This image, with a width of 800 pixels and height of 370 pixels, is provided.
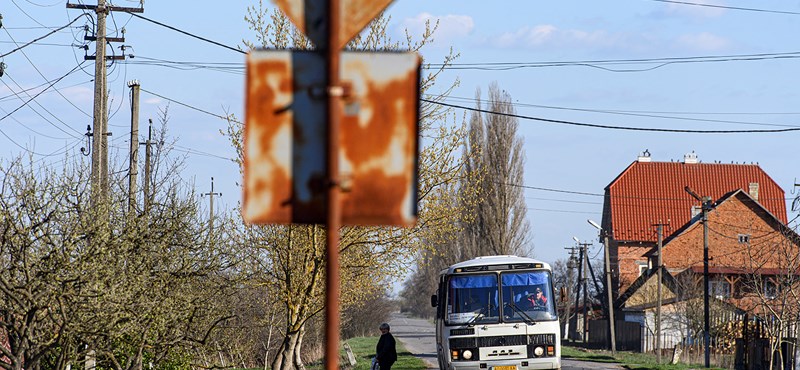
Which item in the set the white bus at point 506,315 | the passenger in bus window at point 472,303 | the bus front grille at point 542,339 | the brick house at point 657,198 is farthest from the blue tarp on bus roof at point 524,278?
the brick house at point 657,198

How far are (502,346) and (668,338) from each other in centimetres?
4188

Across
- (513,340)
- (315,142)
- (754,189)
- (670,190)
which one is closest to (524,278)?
(513,340)

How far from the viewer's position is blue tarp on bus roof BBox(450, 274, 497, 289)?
23.2 meters

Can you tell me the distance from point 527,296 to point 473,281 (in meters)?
1.21

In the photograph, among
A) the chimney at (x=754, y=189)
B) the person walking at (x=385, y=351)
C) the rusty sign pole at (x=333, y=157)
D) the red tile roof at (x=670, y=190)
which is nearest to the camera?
the rusty sign pole at (x=333, y=157)

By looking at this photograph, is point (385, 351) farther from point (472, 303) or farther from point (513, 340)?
point (513, 340)

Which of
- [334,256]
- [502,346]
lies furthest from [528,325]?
[334,256]

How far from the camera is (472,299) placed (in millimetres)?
23500

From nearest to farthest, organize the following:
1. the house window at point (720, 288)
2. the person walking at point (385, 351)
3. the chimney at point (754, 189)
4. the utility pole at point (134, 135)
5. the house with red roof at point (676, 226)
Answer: the person walking at point (385, 351), the utility pole at point (134, 135), the house window at point (720, 288), the house with red roof at point (676, 226), the chimney at point (754, 189)

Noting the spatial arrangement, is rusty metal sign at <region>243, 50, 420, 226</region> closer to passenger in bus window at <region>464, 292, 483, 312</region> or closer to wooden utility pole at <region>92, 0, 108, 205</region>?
wooden utility pole at <region>92, 0, 108, 205</region>

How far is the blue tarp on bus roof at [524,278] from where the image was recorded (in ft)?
75.9

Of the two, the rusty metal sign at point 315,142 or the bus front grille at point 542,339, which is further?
the bus front grille at point 542,339

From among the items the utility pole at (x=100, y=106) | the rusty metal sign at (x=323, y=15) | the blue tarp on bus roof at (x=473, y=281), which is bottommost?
the blue tarp on bus roof at (x=473, y=281)

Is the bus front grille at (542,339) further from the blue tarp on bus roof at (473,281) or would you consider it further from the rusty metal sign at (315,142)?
the rusty metal sign at (315,142)
